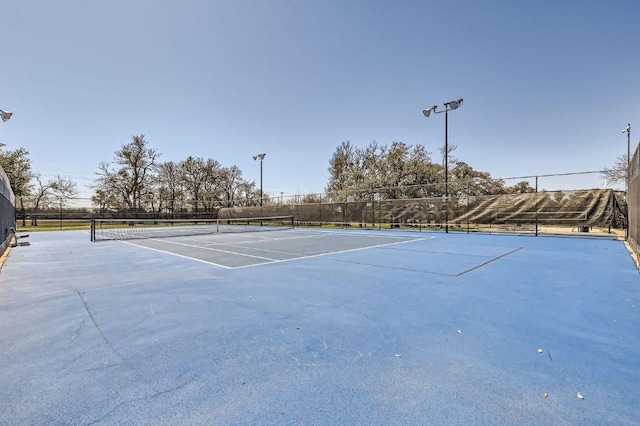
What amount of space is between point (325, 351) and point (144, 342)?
5.29 feet

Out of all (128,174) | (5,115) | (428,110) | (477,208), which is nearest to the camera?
(5,115)

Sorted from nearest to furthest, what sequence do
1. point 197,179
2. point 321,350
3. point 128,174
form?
point 321,350 → point 128,174 → point 197,179

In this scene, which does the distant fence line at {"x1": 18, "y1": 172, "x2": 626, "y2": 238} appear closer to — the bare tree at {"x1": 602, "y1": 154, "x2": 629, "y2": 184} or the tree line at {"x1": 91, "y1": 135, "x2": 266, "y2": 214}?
the bare tree at {"x1": 602, "y1": 154, "x2": 629, "y2": 184}

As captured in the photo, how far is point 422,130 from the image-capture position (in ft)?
82.7

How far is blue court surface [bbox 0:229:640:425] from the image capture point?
5.46 ft

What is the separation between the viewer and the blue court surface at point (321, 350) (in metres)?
1.66

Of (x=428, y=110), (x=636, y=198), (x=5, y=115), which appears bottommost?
(x=636, y=198)

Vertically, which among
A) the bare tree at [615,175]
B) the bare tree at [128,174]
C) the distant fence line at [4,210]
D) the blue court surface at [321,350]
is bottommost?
the blue court surface at [321,350]

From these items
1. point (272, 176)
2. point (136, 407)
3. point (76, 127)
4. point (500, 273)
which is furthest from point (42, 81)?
point (272, 176)

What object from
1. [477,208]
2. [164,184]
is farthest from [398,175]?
[164,184]

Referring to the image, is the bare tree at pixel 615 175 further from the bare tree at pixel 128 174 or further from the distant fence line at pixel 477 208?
the bare tree at pixel 128 174

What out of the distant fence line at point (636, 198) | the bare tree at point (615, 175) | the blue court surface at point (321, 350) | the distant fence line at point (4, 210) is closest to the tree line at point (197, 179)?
the bare tree at point (615, 175)

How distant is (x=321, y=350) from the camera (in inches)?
95.7

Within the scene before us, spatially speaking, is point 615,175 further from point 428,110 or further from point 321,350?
point 321,350
